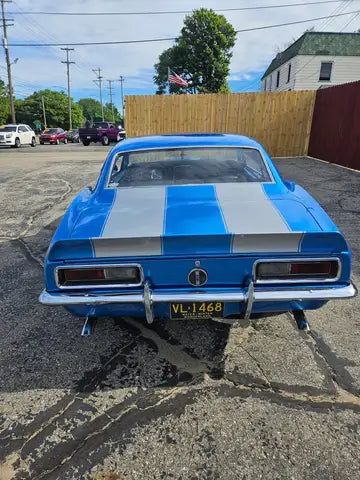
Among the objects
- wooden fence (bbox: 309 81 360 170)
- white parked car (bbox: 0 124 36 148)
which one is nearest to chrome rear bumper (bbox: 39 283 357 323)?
wooden fence (bbox: 309 81 360 170)

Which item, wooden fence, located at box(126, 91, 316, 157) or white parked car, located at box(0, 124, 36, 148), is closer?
wooden fence, located at box(126, 91, 316, 157)

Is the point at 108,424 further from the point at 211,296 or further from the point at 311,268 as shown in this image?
the point at 311,268

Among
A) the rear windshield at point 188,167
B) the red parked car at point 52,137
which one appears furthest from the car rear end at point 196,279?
the red parked car at point 52,137

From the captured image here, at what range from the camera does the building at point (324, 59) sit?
27.8 m

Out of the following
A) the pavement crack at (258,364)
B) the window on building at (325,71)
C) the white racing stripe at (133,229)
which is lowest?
the pavement crack at (258,364)

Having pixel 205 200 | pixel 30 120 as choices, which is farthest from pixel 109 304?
pixel 30 120

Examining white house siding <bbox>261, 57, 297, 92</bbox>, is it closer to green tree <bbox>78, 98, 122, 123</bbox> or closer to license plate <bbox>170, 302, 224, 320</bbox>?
license plate <bbox>170, 302, 224, 320</bbox>

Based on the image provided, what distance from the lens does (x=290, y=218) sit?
7.31 feet

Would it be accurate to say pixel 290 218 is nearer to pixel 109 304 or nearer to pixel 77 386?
pixel 109 304

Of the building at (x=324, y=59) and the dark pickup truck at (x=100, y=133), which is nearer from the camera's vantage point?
the dark pickup truck at (x=100, y=133)

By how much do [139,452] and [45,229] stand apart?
4511 mm

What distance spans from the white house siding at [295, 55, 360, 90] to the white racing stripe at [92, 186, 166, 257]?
99.0 feet

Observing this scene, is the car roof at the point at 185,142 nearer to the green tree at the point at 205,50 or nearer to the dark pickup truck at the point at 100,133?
the dark pickup truck at the point at 100,133

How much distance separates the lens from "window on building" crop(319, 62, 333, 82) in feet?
92.7
